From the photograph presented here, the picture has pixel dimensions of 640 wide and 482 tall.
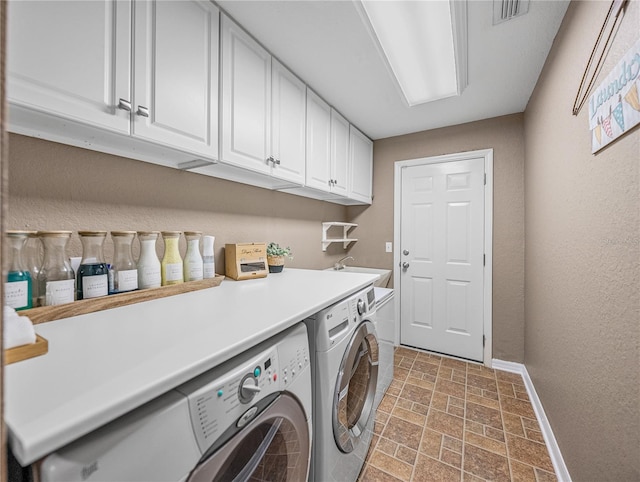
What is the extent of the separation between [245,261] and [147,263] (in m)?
0.56

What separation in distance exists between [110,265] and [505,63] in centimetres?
249

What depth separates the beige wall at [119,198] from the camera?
3.06 feet

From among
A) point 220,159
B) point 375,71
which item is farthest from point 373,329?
point 375,71

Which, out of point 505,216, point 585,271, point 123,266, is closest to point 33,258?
point 123,266

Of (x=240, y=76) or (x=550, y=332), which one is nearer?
(x=240, y=76)

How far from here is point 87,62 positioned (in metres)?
0.84

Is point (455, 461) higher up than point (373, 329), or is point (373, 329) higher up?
point (373, 329)

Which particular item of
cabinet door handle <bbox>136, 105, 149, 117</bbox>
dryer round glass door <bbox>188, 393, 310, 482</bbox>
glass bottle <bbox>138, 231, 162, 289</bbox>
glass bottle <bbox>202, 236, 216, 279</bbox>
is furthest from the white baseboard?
cabinet door handle <bbox>136, 105, 149, 117</bbox>

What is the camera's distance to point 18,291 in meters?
0.79

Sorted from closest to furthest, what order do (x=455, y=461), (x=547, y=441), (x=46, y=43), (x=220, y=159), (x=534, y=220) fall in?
(x=46, y=43)
(x=220, y=159)
(x=455, y=461)
(x=547, y=441)
(x=534, y=220)

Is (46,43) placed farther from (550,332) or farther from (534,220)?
(534,220)

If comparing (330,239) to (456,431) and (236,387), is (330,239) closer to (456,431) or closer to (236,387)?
(456,431)

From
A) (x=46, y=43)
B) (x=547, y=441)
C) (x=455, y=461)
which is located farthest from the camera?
(x=547, y=441)

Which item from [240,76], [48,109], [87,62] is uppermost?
[240,76]
